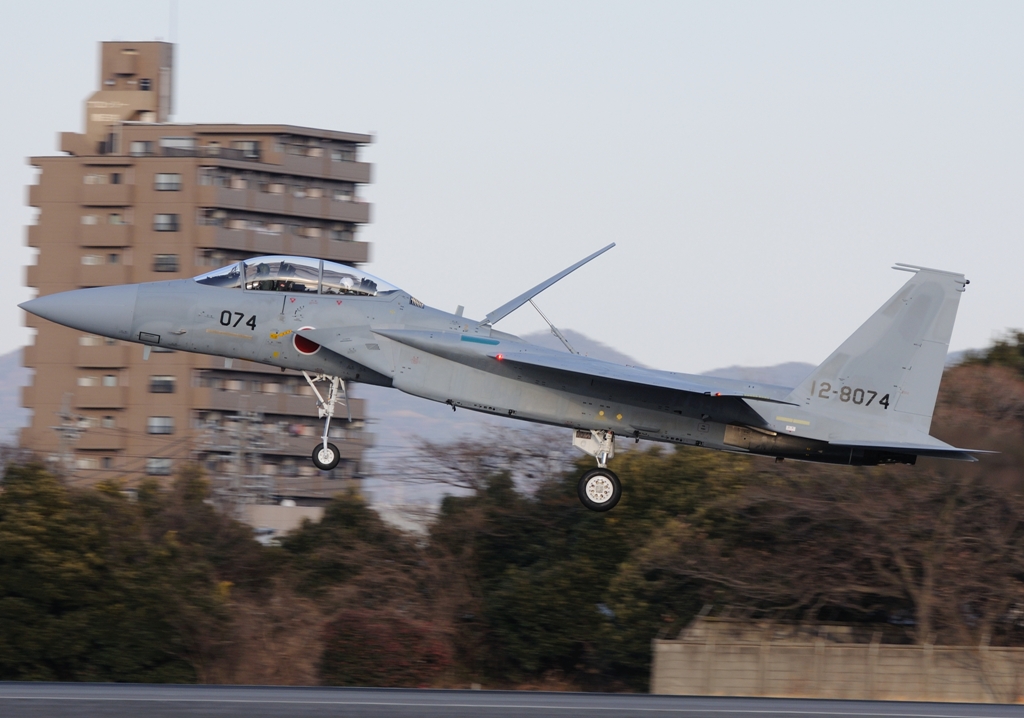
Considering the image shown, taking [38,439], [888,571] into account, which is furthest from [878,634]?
[38,439]

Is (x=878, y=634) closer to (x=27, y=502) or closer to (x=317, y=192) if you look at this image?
(x=27, y=502)

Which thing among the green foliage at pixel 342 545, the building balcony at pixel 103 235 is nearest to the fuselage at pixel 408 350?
the green foliage at pixel 342 545

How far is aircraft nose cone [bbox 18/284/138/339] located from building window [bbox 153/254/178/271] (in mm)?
49385

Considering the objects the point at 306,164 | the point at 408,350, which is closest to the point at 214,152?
the point at 306,164

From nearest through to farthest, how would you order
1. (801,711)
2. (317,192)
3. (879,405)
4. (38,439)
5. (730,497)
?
(801,711) → (879,405) → (730,497) → (38,439) → (317,192)

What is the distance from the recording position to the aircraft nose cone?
756 inches

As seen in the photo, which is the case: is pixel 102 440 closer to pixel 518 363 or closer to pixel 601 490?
pixel 601 490

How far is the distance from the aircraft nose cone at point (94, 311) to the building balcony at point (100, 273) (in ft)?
163

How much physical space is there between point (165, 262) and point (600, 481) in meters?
52.4

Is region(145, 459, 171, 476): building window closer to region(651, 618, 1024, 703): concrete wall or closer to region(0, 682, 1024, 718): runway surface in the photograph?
region(651, 618, 1024, 703): concrete wall

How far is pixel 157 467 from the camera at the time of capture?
223ft

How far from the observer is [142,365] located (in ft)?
216

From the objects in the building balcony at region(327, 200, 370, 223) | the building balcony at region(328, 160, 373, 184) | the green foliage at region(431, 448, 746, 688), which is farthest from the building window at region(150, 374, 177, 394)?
the green foliage at region(431, 448, 746, 688)

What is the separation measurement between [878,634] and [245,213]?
47128 mm
